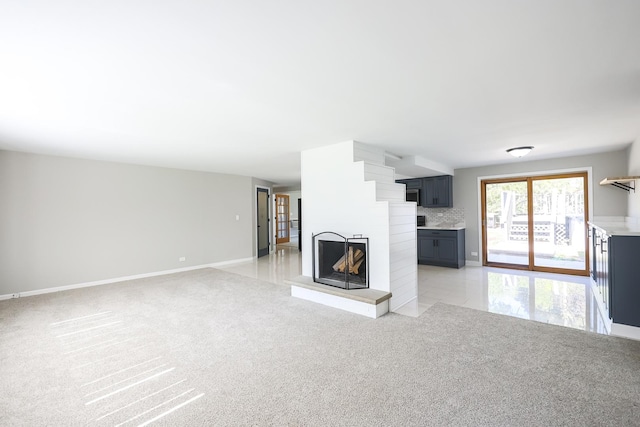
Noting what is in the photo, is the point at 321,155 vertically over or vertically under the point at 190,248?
over

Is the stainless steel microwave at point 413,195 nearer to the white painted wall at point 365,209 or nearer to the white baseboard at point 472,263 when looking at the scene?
the white baseboard at point 472,263

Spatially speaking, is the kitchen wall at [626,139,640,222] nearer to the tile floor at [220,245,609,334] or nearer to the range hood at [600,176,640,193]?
the range hood at [600,176,640,193]

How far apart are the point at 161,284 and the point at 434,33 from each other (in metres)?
5.58

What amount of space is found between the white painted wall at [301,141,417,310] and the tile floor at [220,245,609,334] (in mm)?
555

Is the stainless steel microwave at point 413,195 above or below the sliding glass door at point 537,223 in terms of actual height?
above

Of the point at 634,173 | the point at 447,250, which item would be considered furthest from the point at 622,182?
the point at 447,250

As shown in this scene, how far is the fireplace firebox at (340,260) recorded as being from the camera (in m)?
3.92

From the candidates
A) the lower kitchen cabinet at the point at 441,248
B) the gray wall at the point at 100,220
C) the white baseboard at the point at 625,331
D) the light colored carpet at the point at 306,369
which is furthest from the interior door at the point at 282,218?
the white baseboard at the point at 625,331

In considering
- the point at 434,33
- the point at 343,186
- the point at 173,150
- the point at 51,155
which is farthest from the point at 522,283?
the point at 51,155

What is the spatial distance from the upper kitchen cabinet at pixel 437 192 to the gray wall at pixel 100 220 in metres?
5.01

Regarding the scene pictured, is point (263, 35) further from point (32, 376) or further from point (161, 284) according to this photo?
point (161, 284)

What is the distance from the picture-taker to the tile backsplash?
6844 mm

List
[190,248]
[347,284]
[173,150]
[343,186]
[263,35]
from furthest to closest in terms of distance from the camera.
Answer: [190,248] < [173,150] < [343,186] < [347,284] < [263,35]

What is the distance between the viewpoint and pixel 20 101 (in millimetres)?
2506
